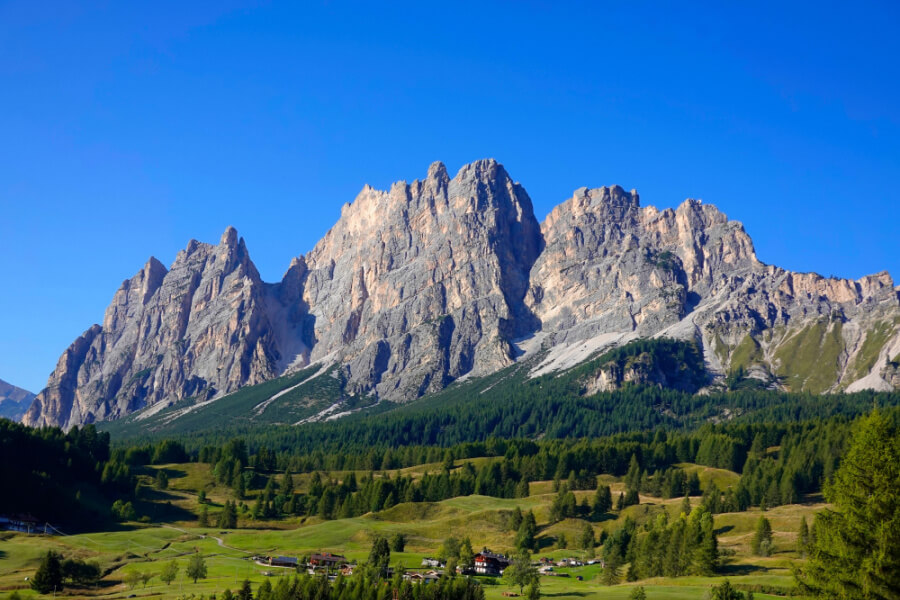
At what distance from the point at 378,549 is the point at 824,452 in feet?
366

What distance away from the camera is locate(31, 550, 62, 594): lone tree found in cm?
10119

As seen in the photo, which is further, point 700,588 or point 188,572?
point 188,572

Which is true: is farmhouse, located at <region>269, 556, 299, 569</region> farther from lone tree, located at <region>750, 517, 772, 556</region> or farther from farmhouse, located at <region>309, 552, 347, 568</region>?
lone tree, located at <region>750, 517, 772, 556</region>

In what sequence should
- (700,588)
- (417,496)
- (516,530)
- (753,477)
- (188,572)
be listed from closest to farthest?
(700,588) < (188,572) < (516,530) < (753,477) < (417,496)

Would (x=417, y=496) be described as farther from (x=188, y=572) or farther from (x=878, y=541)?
(x=878, y=541)

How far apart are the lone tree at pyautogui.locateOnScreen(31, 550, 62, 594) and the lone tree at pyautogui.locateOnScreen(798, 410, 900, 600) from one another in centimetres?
9331

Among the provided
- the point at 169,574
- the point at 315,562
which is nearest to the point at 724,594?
the point at 315,562

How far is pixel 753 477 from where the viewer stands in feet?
562

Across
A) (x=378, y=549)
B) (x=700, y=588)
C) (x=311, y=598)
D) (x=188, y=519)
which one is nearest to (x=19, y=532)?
(x=188, y=519)

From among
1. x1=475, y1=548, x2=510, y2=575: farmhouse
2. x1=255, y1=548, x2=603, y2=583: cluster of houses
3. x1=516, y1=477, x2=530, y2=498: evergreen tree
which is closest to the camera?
x1=255, y1=548, x2=603, y2=583: cluster of houses

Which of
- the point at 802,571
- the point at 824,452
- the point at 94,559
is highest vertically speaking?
the point at 824,452

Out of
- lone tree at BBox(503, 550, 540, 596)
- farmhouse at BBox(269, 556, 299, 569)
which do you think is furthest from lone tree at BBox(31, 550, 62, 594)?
lone tree at BBox(503, 550, 540, 596)

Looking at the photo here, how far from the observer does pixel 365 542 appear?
14512cm

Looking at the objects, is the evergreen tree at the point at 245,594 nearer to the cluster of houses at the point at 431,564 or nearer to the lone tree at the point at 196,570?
the cluster of houses at the point at 431,564
